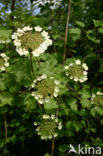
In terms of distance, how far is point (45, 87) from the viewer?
2199 mm

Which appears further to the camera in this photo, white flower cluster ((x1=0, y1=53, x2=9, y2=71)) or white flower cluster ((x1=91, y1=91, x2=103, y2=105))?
white flower cluster ((x1=91, y1=91, x2=103, y2=105))

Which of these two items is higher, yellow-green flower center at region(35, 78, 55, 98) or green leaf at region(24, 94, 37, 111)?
yellow-green flower center at region(35, 78, 55, 98)

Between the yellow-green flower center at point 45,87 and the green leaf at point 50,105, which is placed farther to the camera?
the green leaf at point 50,105

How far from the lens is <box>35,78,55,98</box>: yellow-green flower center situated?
7.09 ft

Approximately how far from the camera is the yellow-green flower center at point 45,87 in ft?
7.09

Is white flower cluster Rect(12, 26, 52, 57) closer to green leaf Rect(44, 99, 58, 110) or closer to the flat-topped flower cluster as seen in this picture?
green leaf Rect(44, 99, 58, 110)

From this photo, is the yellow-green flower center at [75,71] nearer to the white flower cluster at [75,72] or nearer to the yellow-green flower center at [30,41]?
the white flower cluster at [75,72]

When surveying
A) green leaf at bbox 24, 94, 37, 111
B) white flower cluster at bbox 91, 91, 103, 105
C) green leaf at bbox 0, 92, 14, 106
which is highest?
white flower cluster at bbox 91, 91, 103, 105
